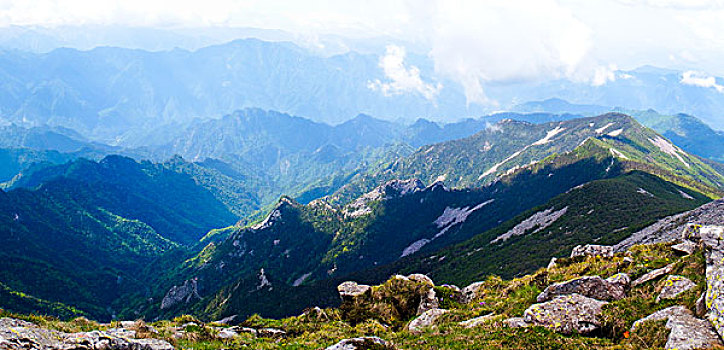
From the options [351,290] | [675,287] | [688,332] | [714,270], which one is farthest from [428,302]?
[688,332]

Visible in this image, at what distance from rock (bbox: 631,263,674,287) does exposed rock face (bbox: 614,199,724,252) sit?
95937 millimetres

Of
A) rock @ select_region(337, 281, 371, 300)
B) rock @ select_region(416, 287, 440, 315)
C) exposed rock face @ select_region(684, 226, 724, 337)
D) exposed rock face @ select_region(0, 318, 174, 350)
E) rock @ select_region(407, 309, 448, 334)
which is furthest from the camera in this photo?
rock @ select_region(337, 281, 371, 300)

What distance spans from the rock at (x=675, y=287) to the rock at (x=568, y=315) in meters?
3.54

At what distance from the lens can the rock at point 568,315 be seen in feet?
82.4

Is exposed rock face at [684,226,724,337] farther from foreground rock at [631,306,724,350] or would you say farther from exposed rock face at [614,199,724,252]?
exposed rock face at [614,199,724,252]

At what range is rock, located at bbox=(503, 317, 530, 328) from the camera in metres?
26.9

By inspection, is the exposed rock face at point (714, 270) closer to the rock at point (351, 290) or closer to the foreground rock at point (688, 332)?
the foreground rock at point (688, 332)

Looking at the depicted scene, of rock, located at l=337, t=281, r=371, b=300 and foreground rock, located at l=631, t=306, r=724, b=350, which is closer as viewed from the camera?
foreground rock, located at l=631, t=306, r=724, b=350

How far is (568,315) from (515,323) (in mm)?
3491

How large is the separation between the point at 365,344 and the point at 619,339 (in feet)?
49.4

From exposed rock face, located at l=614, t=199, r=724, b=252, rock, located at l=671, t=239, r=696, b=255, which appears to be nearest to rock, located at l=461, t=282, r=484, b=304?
rock, located at l=671, t=239, r=696, b=255

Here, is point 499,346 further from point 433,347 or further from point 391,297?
point 391,297

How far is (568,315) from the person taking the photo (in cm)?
2573

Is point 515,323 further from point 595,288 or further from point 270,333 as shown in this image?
point 270,333
